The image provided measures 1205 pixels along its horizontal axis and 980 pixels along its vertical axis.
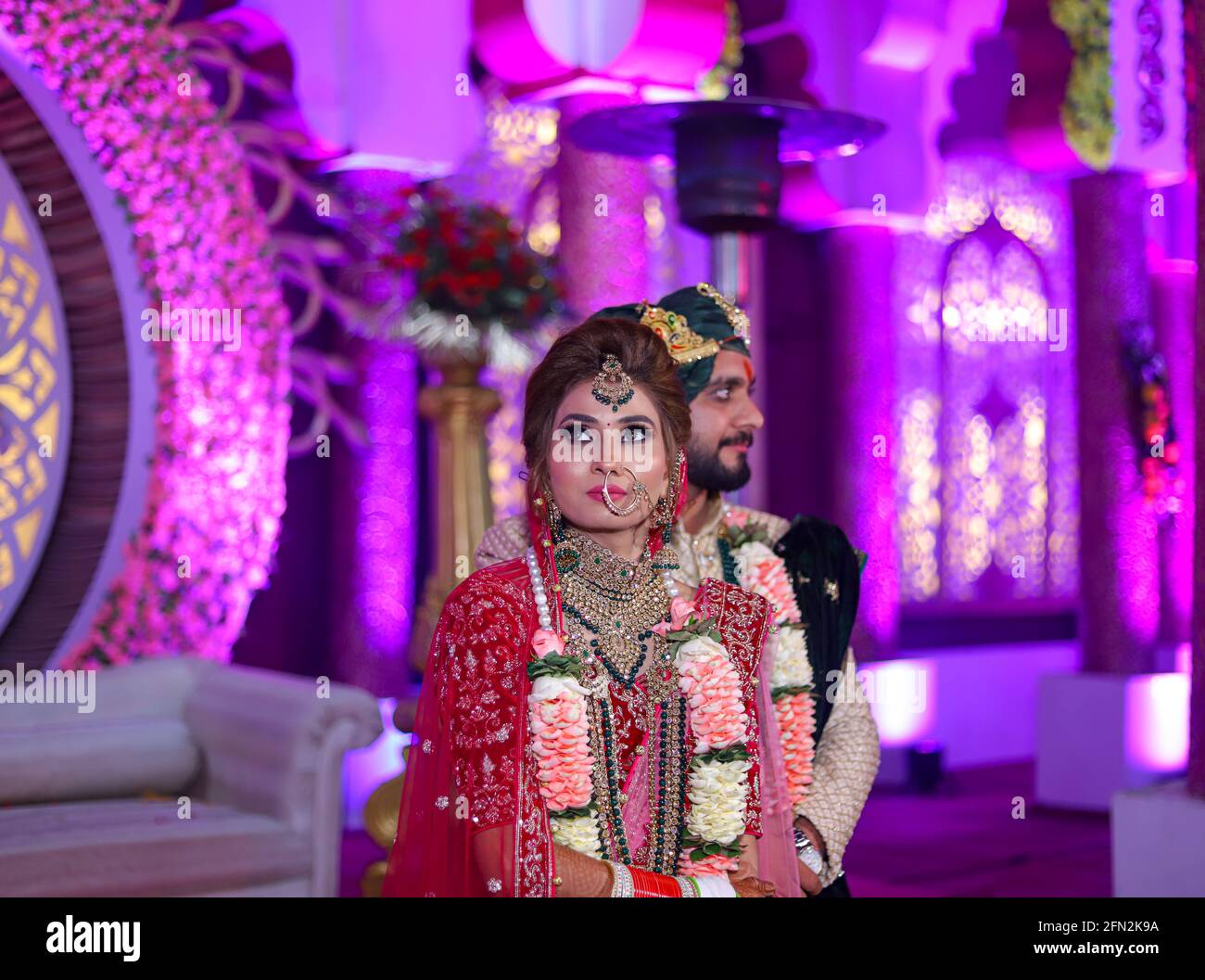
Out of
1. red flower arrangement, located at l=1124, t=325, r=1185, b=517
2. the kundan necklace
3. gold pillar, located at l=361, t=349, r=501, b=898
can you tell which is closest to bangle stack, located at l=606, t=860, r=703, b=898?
the kundan necklace

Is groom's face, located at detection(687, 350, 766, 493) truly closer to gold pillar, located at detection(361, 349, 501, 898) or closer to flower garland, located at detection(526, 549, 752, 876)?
flower garland, located at detection(526, 549, 752, 876)

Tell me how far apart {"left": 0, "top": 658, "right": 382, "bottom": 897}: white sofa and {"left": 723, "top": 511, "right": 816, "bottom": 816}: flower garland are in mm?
2341

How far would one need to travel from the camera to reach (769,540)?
2613 mm

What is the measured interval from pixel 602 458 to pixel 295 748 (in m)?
2.90

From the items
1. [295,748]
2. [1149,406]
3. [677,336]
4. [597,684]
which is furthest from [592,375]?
[1149,406]

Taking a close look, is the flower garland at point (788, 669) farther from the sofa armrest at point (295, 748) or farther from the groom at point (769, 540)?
the sofa armrest at point (295, 748)

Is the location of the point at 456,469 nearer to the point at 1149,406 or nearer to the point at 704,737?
the point at 704,737

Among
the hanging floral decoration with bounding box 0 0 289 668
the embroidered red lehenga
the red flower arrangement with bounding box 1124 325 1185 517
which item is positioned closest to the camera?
the embroidered red lehenga

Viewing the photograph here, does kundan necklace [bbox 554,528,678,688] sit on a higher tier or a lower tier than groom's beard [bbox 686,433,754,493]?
lower

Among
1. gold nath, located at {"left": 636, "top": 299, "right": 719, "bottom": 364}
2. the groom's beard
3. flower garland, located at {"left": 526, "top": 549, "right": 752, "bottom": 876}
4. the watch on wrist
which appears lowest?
the watch on wrist

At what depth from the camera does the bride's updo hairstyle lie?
194cm

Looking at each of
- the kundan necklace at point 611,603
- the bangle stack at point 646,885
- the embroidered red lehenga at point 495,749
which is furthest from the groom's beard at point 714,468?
the bangle stack at point 646,885
